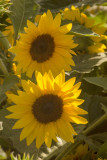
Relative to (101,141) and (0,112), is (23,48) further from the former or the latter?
(101,141)

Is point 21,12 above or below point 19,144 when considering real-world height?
above

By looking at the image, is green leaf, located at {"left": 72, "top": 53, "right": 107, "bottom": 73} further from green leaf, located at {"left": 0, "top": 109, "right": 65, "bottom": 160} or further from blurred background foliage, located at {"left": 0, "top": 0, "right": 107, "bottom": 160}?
green leaf, located at {"left": 0, "top": 109, "right": 65, "bottom": 160}

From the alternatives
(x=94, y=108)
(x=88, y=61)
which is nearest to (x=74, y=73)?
(x=88, y=61)

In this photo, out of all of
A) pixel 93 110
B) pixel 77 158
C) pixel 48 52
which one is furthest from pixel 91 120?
pixel 48 52

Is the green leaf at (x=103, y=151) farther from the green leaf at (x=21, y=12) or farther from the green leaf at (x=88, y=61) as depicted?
the green leaf at (x=21, y=12)

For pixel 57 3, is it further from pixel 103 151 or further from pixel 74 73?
pixel 103 151

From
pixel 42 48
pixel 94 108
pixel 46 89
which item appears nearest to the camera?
pixel 46 89

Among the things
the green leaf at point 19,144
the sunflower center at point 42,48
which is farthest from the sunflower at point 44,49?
the green leaf at point 19,144
